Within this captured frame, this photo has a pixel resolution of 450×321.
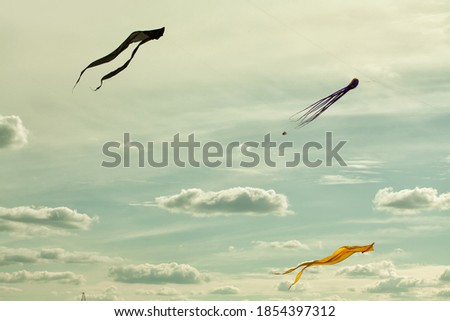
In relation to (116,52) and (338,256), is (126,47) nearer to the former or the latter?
(116,52)

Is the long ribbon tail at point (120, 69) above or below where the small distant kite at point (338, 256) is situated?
above

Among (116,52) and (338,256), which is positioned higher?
(116,52)

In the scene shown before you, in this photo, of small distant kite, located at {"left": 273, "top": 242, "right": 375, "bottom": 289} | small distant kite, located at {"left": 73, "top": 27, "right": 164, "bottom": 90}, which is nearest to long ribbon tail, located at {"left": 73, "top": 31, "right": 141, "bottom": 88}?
small distant kite, located at {"left": 73, "top": 27, "right": 164, "bottom": 90}

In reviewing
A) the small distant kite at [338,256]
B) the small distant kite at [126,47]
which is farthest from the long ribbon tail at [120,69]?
the small distant kite at [338,256]

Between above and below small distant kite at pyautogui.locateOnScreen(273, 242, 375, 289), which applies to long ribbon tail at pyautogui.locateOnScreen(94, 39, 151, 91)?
above

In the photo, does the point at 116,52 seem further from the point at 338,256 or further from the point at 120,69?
the point at 338,256

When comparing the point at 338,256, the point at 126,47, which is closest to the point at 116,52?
the point at 126,47

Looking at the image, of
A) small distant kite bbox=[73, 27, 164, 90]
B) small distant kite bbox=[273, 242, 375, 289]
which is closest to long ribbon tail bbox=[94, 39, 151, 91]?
small distant kite bbox=[73, 27, 164, 90]

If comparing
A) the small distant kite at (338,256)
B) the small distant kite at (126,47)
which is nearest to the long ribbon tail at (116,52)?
the small distant kite at (126,47)

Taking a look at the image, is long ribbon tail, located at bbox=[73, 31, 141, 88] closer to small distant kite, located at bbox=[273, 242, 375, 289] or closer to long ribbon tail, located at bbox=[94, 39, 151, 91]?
long ribbon tail, located at bbox=[94, 39, 151, 91]

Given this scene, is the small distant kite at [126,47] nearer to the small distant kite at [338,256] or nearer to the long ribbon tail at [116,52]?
the long ribbon tail at [116,52]

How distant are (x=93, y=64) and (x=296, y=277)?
14.7 meters
